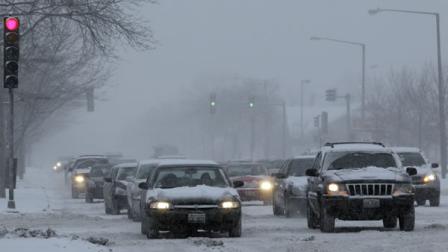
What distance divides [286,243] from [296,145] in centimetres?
12483

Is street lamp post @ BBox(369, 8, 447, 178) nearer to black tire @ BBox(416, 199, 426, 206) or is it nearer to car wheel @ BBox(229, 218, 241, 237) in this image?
black tire @ BBox(416, 199, 426, 206)

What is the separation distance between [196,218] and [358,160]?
4002mm

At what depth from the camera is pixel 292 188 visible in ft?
97.9

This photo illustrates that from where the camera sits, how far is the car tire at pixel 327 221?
2317 centimetres

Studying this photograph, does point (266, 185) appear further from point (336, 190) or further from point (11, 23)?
point (336, 190)

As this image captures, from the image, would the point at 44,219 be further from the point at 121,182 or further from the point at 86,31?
the point at 86,31

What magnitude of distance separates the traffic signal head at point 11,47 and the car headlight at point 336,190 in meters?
10.2

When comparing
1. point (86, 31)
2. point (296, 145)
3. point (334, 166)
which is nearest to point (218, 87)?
point (296, 145)

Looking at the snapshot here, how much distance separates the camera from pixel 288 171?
3134cm

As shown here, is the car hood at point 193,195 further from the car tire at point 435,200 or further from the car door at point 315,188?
the car tire at point 435,200

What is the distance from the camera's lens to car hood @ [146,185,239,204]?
866 inches

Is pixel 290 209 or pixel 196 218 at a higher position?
pixel 196 218

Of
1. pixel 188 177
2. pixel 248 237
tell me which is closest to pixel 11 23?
pixel 188 177

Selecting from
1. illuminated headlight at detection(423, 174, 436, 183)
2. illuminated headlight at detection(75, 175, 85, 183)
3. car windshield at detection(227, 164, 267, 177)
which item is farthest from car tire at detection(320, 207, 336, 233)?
illuminated headlight at detection(75, 175, 85, 183)
